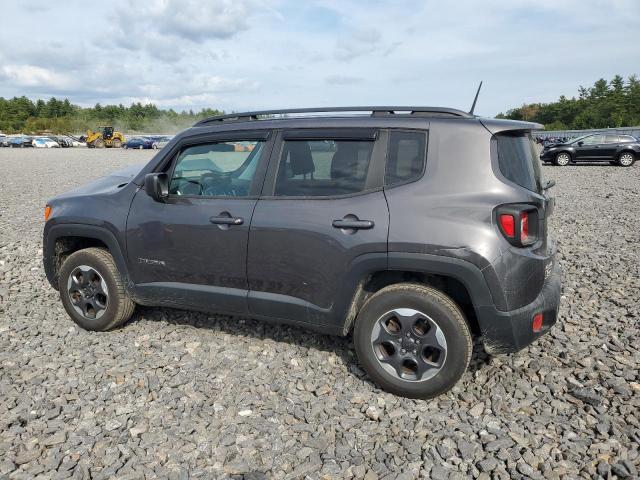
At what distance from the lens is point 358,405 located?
10.9 ft

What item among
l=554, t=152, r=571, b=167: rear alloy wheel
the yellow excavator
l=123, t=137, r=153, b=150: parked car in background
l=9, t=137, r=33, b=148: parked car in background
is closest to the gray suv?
l=554, t=152, r=571, b=167: rear alloy wheel

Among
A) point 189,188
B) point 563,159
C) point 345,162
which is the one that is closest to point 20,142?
point 563,159

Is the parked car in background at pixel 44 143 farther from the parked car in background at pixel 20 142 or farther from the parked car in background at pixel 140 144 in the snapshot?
the parked car in background at pixel 140 144

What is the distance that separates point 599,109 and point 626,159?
242 feet

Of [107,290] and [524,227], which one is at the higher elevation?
[524,227]


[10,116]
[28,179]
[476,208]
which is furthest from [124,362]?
[10,116]

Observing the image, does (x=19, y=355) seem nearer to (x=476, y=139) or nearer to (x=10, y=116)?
(x=476, y=139)

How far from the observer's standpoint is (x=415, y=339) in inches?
128

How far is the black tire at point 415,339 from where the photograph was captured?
10.3ft

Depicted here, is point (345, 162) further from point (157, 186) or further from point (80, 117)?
point (80, 117)

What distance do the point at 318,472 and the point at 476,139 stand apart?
2.17 m

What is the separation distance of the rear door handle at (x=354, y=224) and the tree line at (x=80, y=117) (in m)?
99.1

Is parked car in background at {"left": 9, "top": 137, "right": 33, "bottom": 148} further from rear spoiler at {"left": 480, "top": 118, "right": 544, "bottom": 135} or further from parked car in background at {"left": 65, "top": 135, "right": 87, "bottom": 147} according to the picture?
rear spoiler at {"left": 480, "top": 118, "right": 544, "bottom": 135}

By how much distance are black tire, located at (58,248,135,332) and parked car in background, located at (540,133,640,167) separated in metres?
24.0
